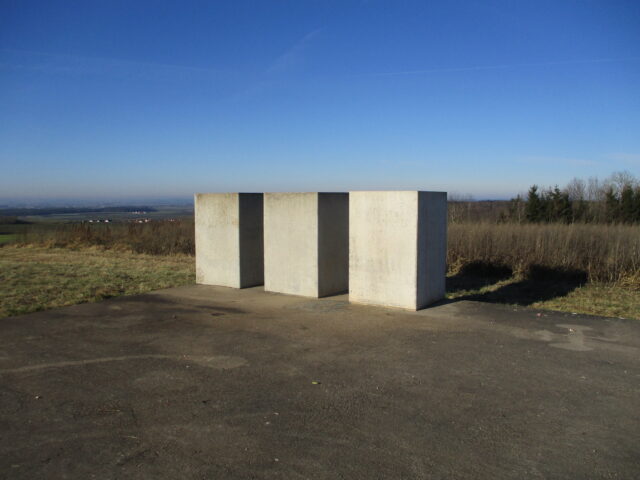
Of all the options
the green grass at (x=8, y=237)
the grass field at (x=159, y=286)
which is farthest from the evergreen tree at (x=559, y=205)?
the green grass at (x=8, y=237)

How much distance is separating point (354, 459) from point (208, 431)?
1.09 metres

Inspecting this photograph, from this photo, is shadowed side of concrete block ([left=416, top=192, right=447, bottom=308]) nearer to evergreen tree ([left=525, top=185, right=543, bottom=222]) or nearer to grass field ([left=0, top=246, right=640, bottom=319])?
grass field ([left=0, top=246, right=640, bottom=319])

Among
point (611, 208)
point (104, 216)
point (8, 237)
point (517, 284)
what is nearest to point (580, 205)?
point (611, 208)

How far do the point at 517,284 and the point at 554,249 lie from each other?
1.51 meters

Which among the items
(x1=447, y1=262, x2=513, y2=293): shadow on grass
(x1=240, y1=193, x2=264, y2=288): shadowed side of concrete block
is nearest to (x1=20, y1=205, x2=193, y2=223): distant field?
(x1=447, y1=262, x2=513, y2=293): shadow on grass

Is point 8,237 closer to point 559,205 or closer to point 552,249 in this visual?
point 552,249

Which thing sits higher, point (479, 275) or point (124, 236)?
point (124, 236)

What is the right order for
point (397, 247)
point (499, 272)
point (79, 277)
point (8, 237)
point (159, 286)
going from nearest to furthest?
1. point (397, 247)
2. point (159, 286)
3. point (79, 277)
4. point (499, 272)
5. point (8, 237)

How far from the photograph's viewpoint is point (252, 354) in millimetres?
5465

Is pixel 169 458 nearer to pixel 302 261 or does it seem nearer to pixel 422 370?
pixel 422 370

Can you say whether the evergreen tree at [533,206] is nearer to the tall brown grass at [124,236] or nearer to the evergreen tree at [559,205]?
the evergreen tree at [559,205]

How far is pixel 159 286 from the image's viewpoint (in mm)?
9930

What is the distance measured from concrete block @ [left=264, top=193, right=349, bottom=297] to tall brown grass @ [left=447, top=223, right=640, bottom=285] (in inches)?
235

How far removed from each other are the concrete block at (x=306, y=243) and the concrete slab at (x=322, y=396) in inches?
50.4
